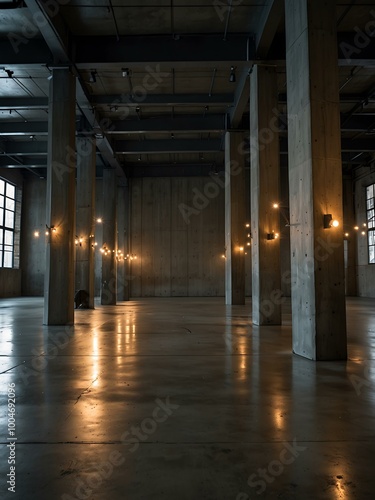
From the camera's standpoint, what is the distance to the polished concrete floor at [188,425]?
119 inches

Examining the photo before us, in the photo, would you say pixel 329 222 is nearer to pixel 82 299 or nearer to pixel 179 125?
pixel 82 299

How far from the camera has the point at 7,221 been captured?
1307 inches

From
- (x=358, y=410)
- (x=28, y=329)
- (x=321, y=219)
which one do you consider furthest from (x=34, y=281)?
(x=358, y=410)

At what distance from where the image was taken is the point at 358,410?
4695 millimetres

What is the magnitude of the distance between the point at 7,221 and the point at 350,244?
86.6 ft

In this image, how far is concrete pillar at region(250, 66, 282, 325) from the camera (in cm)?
1373

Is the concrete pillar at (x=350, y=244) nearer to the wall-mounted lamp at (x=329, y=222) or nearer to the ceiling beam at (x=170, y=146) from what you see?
the ceiling beam at (x=170, y=146)

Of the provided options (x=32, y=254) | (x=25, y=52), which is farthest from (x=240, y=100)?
(x=32, y=254)

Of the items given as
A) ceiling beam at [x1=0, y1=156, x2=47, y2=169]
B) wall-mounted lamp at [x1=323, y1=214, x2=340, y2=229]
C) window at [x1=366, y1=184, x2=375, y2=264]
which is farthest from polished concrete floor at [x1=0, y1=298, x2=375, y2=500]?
window at [x1=366, y1=184, x2=375, y2=264]

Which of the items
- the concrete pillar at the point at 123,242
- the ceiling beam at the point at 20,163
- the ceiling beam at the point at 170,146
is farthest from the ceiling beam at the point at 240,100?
the ceiling beam at the point at 20,163

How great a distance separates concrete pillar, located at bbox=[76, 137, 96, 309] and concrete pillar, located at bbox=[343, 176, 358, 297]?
20157 mm

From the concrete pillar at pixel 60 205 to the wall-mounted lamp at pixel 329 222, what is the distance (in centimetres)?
870

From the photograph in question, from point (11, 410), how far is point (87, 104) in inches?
643

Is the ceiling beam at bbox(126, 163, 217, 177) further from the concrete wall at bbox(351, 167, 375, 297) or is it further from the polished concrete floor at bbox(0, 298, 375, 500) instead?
the polished concrete floor at bbox(0, 298, 375, 500)
